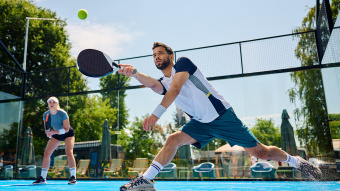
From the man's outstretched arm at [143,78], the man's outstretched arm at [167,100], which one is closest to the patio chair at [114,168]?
the man's outstretched arm at [143,78]

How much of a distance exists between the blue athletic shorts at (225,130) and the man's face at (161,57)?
0.68 metres

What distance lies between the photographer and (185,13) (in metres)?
11.6

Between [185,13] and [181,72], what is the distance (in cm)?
942

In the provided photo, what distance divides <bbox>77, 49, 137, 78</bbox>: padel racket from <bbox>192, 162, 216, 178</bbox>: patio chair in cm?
703

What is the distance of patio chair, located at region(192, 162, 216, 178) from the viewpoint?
9227 millimetres

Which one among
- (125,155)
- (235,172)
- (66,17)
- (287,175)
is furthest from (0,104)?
(66,17)

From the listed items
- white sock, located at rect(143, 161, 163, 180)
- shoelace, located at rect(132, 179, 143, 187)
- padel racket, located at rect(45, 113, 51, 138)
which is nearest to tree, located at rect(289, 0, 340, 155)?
padel racket, located at rect(45, 113, 51, 138)

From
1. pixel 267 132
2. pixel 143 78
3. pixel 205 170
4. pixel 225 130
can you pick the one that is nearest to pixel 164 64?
pixel 143 78

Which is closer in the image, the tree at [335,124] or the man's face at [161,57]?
the man's face at [161,57]

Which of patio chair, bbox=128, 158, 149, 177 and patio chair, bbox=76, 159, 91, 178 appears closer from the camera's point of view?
patio chair, bbox=128, 158, 149, 177

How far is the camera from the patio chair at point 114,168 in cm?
A: 1047

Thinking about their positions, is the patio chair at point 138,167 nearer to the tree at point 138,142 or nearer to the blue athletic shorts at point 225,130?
the tree at point 138,142

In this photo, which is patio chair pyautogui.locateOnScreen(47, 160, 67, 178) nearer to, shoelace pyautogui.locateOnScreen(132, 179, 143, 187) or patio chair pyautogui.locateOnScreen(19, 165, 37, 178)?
patio chair pyautogui.locateOnScreen(19, 165, 37, 178)

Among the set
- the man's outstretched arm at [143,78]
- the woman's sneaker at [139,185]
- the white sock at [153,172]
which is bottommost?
the woman's sneaker at [139,185]
